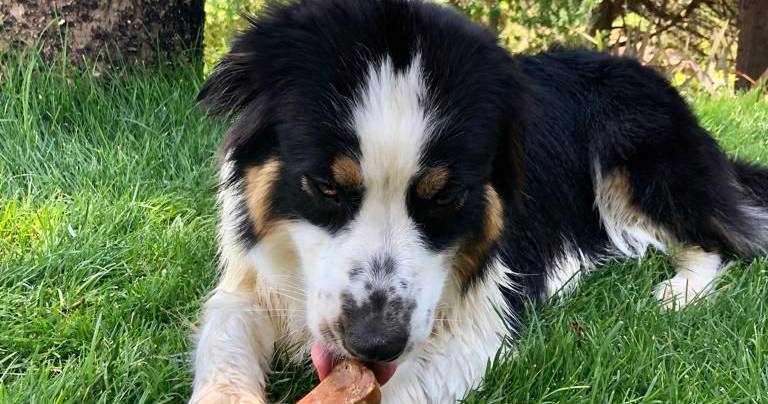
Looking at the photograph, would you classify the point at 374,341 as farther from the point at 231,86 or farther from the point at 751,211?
the point at 751,211

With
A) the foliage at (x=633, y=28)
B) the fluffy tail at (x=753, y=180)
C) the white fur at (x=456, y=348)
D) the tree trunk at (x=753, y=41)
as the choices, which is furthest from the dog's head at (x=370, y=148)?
the tree trunk at (x=753, y=41)

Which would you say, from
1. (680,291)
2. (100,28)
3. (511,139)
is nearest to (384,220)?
(511,139)

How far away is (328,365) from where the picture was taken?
219 cm

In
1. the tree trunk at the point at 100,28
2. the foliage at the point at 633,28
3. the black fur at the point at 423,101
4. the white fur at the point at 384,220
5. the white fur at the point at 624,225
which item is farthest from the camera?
the foliage at the point at 633,28

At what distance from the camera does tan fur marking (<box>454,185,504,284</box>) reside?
2.47 meters

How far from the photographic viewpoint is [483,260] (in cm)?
262

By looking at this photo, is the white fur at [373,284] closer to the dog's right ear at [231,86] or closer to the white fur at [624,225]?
the dog's right ear at [231,86]

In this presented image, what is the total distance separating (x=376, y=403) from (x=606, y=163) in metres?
2.05

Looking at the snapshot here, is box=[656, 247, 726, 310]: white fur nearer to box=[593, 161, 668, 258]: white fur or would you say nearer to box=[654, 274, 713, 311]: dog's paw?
box=[654, 274, 713, 311]: dog's paw

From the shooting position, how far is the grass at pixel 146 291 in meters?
2.37

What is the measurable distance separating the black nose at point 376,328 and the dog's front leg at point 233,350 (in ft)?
1.36

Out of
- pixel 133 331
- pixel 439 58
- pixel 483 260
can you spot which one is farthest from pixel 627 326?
pixel 133 331

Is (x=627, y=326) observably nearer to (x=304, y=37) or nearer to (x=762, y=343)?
(x=762, y=343)

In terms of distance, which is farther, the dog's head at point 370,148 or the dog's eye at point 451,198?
the dog's eye at point 451,198
